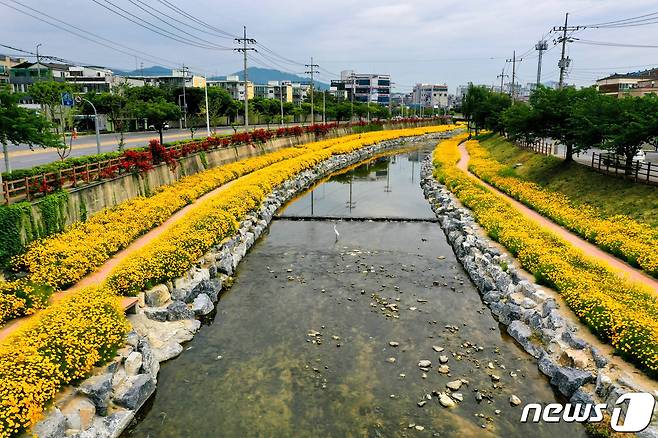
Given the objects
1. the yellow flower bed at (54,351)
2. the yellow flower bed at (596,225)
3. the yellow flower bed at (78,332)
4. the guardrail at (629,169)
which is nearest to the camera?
the yellow flower bed at (54,351)

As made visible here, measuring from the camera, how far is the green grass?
22753 millimetres

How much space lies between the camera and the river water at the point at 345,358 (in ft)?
36.8

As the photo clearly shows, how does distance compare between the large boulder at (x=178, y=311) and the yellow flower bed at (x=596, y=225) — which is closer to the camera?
the large boulder at (x=178, y=311)

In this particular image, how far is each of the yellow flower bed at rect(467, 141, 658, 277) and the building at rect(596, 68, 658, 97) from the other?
49439 millimetres

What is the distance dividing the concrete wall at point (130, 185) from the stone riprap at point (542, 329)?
55.9 feet

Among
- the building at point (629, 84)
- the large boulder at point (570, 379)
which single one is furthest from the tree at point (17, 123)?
the building at point (629, 84)

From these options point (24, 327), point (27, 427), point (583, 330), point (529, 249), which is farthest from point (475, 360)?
point (24, 327)

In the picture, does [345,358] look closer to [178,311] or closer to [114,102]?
[178,311]

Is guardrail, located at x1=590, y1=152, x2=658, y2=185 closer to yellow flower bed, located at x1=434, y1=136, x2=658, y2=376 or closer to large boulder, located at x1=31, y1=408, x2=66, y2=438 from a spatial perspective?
yellow flower bed, located at x1=434, y1=136, x2=658, y2=376

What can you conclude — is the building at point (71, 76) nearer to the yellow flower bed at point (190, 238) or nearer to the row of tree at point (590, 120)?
the yellow flower bed at point (190, 238)

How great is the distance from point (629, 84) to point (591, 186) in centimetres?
7606

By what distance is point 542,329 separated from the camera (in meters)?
14.4

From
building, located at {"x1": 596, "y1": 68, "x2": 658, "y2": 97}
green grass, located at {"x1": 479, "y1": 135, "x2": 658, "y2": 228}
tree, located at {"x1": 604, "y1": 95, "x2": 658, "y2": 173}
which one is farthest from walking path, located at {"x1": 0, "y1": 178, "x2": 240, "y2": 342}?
building, located at {"x1": 596, "y1": 68, "x2": 658, "y2": 97}

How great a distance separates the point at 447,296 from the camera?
1838 centimetres
